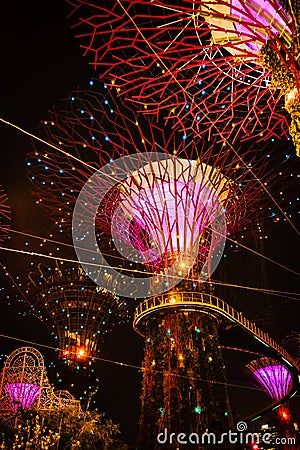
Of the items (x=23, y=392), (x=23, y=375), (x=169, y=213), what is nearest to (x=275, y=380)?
(x=23, y=392)

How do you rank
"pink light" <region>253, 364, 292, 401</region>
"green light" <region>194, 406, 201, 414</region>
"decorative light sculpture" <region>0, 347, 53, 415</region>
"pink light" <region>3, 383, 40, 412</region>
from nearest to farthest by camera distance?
"green light" <region>194, 406, 201, 414</region> < "decorative light sculpture" <region>0, 347, 53, 415</region> < "pink light" <region>3, 383, 40, 412</region> < "pink light" <region>253, 364, 292, 401</region>

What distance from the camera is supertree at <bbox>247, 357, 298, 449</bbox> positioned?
30.8m

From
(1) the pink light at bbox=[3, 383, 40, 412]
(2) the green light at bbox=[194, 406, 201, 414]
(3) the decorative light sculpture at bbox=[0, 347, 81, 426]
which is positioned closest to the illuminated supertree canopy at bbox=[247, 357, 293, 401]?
(3) the decorative light sculpture at bbox=[0, 347, 81, 426]

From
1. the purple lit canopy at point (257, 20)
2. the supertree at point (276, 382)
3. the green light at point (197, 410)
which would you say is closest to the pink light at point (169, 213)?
the green light at point (197, 410)

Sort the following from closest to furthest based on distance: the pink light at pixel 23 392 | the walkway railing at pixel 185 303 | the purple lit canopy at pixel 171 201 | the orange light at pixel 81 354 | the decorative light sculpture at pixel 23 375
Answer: the purple lit canopy at pixel 171 201, the walkway railing at pixel 185 303, the decorative light sculpture at pixel 23 375, the pink light at pixel 23 392, the orange light at pixel 81 354

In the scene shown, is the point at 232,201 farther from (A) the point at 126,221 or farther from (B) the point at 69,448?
(B) the point at 69,448

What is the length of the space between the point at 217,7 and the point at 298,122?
6.82ft

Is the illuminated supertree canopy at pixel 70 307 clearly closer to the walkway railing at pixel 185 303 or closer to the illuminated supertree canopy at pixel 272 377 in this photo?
the walkway railing at pixel 185 303

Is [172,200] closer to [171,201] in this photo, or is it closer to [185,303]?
[171,201]

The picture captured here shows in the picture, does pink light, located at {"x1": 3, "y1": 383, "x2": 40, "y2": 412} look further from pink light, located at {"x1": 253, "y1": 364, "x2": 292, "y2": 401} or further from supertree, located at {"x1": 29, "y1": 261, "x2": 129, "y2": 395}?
pink light, located at {"x1": 253, "y1": 364, "x2": 292, "y2": 401}

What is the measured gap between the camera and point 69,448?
12727 millimetres

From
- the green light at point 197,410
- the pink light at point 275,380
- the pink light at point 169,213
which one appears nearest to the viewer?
the green light at point 197,410

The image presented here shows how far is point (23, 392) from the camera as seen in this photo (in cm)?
2078

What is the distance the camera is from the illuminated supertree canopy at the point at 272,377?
30.8 meters
